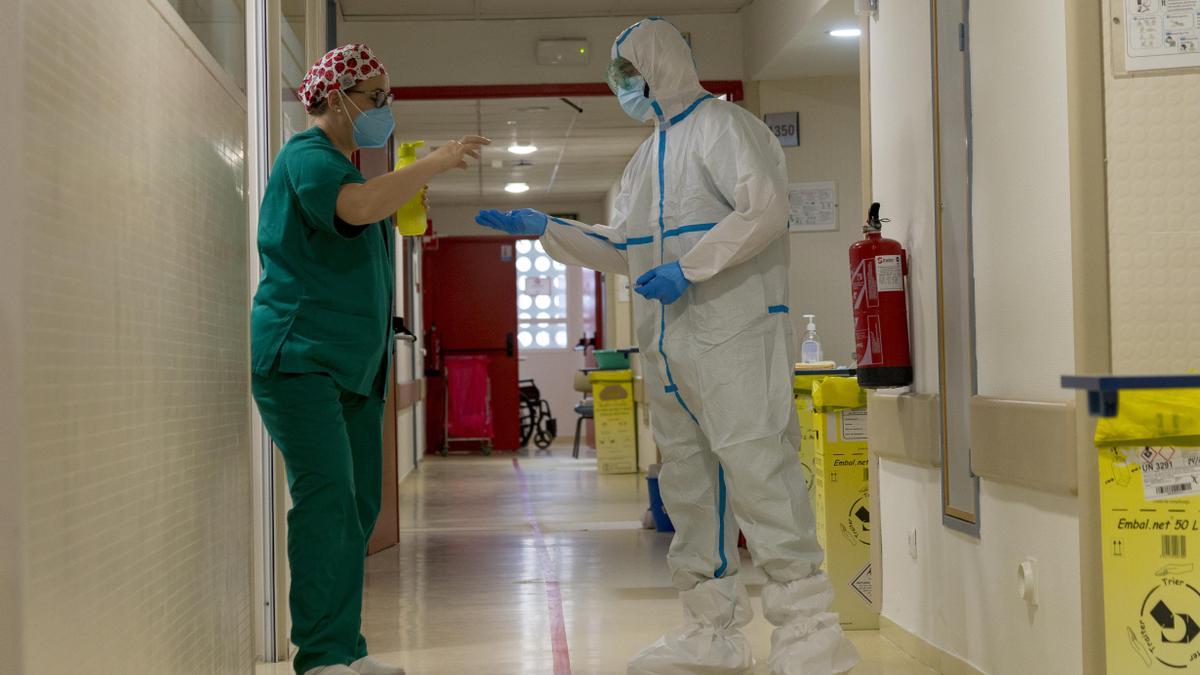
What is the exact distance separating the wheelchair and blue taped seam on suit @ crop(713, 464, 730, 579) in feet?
33.7

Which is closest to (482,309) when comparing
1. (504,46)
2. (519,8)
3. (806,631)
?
(504,46)

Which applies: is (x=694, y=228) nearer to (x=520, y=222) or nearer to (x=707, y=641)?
(x=520, y=222)

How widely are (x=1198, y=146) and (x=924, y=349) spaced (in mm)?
1190

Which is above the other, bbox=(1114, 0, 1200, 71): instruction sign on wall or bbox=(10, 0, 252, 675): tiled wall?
bbox=(1114, 0, 1200, 71): instruction sign on wall

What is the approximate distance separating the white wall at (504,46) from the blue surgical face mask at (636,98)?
303 cm

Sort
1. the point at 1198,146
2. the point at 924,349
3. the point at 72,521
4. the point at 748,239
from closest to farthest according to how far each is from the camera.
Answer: the point at 72,521, the point at 1198,146, the point at 748,239, the point at 924,349

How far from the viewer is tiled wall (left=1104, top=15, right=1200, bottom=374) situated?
225 centimetres

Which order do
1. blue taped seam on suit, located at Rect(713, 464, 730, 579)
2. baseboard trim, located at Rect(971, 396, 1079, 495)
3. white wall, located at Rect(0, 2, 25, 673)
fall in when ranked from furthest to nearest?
1. blue taped seam on suit, located at Rect(713, 464, 730, 579)
2. baseboard trim, located at Rect(971, 396, 1079, 495)
3. white wall, located at Rect(0, 2, 25, 673)

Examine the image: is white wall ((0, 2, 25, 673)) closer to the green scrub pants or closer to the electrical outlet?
the green scrub pants

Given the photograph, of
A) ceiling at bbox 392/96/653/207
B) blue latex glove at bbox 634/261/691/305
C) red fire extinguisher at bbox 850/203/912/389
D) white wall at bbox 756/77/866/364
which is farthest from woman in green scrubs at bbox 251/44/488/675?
ceiling at bbox 392/96/653/207

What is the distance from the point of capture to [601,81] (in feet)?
21.1

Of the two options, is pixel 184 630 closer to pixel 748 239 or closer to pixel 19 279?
pixel 19 279

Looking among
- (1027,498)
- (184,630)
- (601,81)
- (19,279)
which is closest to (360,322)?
(184,630)

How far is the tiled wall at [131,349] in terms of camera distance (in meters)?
1.69
